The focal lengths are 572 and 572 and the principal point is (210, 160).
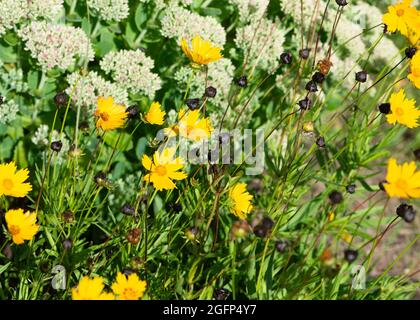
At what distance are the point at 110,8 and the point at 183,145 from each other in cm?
51

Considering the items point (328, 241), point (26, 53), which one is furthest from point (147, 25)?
point (328, 241)

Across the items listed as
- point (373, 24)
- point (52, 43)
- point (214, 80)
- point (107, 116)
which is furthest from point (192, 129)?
point (373, 24)

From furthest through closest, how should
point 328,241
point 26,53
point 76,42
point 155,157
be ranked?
point 328,241 < point 26,53 < point 76,42 < point 155,157

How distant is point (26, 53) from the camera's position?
Answer: 198 cm

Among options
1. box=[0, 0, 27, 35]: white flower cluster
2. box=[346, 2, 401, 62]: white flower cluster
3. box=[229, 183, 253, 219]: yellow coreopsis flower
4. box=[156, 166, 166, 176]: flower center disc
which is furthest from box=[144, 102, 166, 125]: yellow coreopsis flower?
box=[346, 2, 401, 62]: white flower cluster

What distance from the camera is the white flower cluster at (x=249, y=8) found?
2.02 metres

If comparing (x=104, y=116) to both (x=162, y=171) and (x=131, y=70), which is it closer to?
(x=162, y=171)

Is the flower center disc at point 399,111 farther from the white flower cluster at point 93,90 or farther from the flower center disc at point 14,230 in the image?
the flower center disc at point 14,230

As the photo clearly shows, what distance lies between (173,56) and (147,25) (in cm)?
15

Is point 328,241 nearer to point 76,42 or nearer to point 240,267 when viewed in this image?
point 240,267

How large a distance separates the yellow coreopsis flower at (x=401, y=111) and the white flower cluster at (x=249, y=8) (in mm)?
691

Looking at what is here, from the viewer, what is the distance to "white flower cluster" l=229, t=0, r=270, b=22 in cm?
202

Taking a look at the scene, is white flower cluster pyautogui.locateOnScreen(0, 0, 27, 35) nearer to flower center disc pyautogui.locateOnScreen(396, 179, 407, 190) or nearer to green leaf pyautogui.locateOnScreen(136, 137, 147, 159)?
green leaf pyautogui.locateOnScreen(136, 137, 147, 159)

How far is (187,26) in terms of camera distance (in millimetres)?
1908
